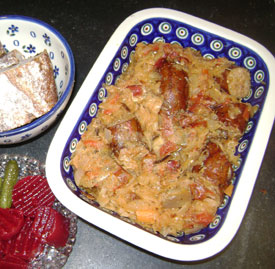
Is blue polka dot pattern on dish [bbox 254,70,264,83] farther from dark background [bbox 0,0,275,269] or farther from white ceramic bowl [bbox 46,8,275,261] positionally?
dark background [bbox 0,0,275,269]

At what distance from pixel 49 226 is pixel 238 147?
4.27 feet

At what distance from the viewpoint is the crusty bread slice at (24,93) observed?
2141 millimetres

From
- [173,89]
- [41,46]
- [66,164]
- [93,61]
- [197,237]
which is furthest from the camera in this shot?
[93,61]

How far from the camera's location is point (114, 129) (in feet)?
6.39

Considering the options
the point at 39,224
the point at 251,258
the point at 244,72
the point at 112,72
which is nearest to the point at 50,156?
the point at 39,224

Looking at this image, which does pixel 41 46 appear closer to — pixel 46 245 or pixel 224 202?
pixel 46 245

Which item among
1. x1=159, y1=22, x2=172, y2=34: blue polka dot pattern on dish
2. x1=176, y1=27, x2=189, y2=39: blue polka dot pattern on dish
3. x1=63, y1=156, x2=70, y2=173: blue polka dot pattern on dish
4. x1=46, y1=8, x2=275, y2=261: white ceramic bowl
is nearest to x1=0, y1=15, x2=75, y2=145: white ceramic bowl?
x1=46, y1=8, x2=275, y2=261: white ceramic bowl

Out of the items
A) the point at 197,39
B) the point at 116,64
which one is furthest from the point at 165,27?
the point at 116,64

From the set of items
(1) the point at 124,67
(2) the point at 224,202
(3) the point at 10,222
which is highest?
(1) the point at 124,67

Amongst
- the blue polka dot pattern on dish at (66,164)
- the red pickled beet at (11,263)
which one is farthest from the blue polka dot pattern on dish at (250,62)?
the red pickled beet at (11,263)

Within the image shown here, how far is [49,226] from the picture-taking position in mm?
2072

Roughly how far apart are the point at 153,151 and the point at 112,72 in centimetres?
62

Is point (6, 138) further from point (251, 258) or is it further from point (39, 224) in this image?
point (251, 258)

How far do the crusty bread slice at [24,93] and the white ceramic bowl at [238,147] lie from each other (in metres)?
0.39
